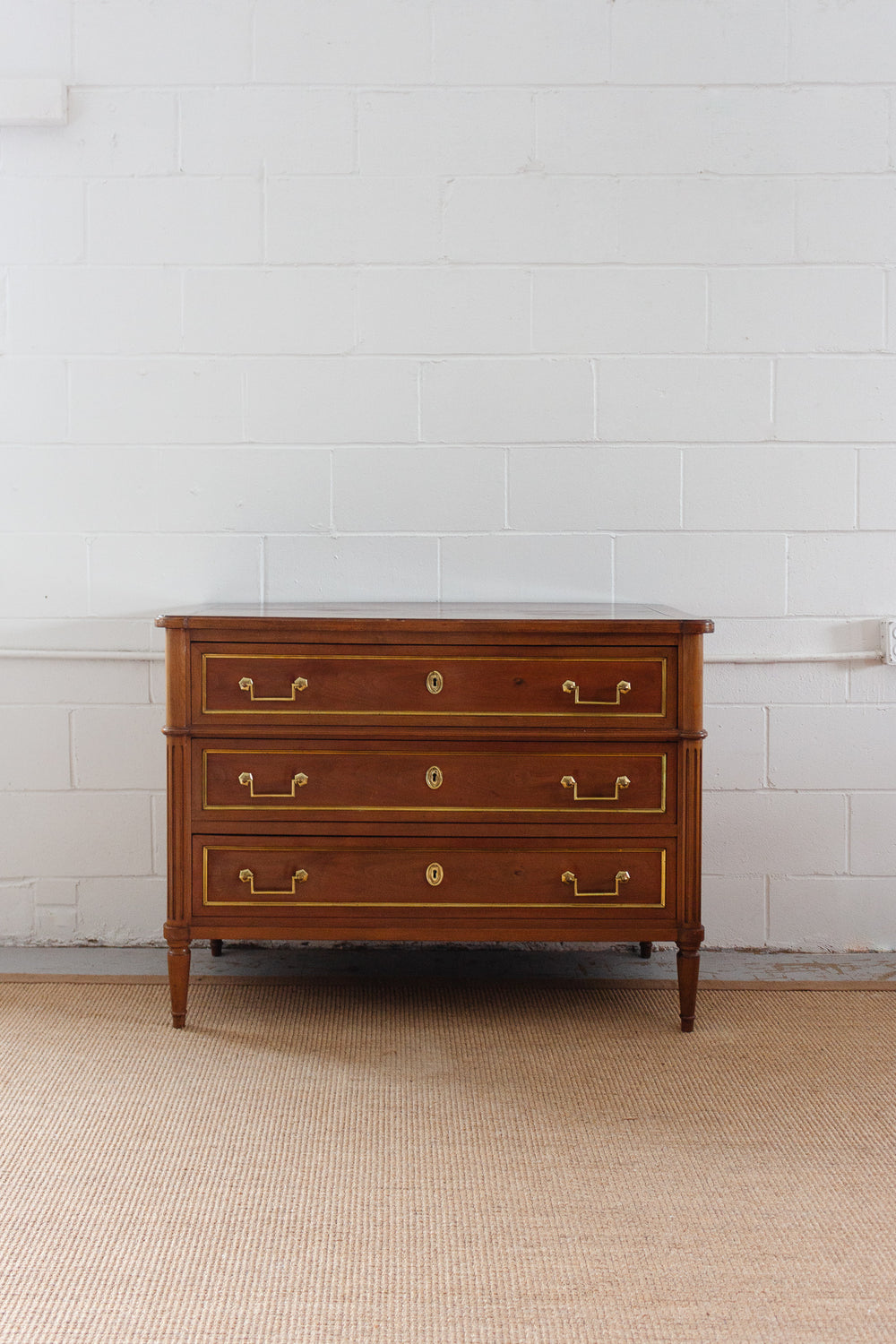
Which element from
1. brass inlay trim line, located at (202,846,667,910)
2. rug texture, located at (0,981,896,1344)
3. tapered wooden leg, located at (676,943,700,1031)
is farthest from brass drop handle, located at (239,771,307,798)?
tapered wooden leg, located at (676,943,700,1031)

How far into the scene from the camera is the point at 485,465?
2.78 m

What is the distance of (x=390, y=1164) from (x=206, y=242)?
2.18 meters

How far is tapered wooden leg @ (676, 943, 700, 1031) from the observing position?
7.52 ft

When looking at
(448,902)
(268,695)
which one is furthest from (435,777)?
(268,695)

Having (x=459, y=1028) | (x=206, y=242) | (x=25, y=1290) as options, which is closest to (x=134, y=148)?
(x=206, y=242)

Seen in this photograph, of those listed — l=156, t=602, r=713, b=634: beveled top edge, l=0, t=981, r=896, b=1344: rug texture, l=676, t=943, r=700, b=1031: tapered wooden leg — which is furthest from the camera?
l=676, t=943, r=700, b=1031: tapered wooden leg

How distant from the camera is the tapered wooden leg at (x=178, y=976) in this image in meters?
2.30

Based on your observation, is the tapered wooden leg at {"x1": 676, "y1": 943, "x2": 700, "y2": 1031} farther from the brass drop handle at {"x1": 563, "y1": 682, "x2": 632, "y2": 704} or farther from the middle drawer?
the brass drop handle at {"x1": 563, "y1": 682, "x2": 632, "y2": 704}

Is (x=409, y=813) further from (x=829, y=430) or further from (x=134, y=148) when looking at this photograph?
(x=134, y=148)

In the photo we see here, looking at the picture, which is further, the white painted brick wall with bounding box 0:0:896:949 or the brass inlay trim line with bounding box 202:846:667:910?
the white painted brick wall with bounding box 0:0:896:949

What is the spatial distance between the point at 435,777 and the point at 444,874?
0.20 m

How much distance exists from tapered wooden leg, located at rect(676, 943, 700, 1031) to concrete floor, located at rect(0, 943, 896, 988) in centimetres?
33

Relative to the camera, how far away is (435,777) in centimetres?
222

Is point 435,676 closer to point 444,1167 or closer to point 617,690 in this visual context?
point 617,690
